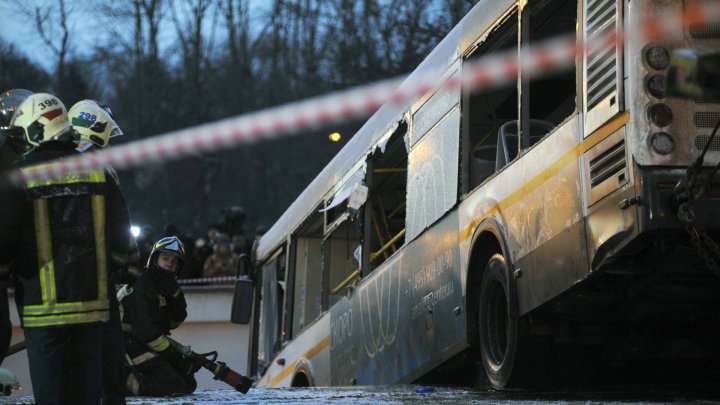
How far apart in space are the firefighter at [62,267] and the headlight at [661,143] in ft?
8.67

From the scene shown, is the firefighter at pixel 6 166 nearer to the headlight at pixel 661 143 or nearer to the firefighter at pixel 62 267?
the firefighter at pixel 62 267

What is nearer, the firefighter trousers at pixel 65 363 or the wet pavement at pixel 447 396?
the firefighter trousers at pixel 65 363

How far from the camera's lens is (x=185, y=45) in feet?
133

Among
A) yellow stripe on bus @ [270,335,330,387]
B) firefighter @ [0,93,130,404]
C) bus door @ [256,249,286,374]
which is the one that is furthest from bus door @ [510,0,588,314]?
bus door @ [256,249,286,374]

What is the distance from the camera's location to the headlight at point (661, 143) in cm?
757

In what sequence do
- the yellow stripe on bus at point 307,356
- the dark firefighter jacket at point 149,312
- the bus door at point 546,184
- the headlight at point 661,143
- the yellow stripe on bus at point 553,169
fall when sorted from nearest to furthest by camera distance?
the headlight at point 661,143 < the yellow stripe on bus at point 553,169 < the bus door at point 546,184 < the dark firefighter jacket at point 149,312 < the yellow stripe on bus at point 307,356

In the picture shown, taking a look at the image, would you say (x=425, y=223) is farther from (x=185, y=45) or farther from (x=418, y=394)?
(x=185, y=45)

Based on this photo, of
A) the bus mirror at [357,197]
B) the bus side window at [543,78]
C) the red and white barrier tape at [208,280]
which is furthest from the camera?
the red and white barrier tape at [208,280]

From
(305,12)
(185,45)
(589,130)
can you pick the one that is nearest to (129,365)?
(589,130)

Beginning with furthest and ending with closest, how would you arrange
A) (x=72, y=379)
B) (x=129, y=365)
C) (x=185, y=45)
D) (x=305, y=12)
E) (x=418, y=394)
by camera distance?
(x=185, y=45)
(x=305, y=12)
(x=129, y=365)
(x=418, y=394)
(x=72, y=379)

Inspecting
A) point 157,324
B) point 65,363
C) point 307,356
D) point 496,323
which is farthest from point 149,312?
point 307,356

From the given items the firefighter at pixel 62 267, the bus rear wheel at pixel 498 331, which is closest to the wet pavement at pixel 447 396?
the bus rear wheel at pixel 498 331

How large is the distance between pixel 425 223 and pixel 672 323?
7.70ft

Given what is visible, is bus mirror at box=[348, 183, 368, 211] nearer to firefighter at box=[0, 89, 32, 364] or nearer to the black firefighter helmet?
the black firefighter helmet
